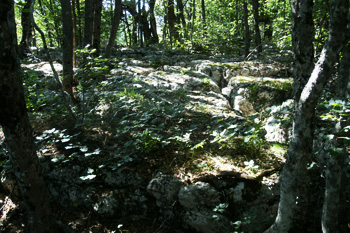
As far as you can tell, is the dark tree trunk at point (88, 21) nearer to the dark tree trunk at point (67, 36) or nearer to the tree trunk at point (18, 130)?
the dark tree trunk at point (67, 36)

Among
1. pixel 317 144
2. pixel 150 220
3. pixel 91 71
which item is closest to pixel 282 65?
pixel 317 144

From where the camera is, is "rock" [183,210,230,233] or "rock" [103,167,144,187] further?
"rock" [103,167,144,187]

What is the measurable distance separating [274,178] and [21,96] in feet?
10.6

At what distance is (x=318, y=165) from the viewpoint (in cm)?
317

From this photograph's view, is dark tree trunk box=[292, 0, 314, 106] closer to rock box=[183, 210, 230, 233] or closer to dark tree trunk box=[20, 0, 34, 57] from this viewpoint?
rock box=[183, 210, 230, 233]

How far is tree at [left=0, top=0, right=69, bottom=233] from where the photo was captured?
2.25m

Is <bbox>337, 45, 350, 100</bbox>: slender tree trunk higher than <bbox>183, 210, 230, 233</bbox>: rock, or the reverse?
<bbox>337, 45, 350, 100</bbox>: slender tree trunk

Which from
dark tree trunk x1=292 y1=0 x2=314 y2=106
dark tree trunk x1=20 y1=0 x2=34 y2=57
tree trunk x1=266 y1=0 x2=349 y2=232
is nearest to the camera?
tree trunk x1=266 y1=0 x2=349 y2=232

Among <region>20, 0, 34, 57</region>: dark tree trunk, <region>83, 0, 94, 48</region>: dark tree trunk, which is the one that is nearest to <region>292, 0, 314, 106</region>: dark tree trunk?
<region>20, 0, 34, 57</region>: dark tree trunk

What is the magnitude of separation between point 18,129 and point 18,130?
1 centimetres

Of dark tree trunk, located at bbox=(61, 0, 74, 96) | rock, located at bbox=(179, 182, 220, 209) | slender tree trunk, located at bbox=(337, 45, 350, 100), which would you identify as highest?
dark tree trunk, located at bbox=(61, 0, 74, 96)

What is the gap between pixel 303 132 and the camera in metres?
2.18

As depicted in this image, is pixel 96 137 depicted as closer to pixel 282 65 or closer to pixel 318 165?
pixel 318 165

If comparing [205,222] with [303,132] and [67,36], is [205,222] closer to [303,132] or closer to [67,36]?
[303,132]
